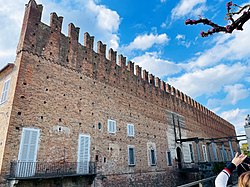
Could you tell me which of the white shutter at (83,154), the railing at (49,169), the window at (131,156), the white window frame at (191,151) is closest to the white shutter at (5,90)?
the railing at (49,169)

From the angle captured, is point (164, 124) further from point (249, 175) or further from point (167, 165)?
point (249, 175)

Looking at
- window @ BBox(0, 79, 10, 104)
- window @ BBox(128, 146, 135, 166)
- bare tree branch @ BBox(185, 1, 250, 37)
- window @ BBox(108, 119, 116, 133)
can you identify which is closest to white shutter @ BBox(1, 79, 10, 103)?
window @ BBox(0, 79, 10, 104)

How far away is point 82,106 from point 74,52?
3.22 meters

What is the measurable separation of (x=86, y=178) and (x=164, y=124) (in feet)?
32.5

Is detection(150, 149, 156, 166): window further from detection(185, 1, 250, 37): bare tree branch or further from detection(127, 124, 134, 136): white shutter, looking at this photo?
detection(185, 1, 250, 37): bare tree branch

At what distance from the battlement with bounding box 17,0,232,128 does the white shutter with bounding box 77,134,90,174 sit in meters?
3.92

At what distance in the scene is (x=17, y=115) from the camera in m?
7.80

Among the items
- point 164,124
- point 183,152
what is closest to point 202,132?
point 183,152

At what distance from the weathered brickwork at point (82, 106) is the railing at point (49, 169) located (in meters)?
0.22

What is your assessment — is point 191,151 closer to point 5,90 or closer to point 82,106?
point 82,106

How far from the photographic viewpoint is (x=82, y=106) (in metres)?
10.8

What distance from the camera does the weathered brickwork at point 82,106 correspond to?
27.3 feet

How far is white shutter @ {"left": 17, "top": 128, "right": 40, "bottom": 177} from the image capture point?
7.31 metres

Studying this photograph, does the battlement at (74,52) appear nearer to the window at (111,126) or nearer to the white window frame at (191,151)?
the window at (111,126)
